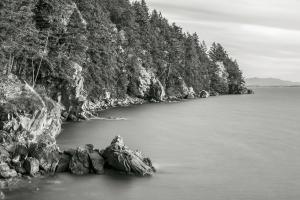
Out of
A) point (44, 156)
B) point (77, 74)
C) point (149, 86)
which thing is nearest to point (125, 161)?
point (44, 156)

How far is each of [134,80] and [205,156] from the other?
79.4 meters

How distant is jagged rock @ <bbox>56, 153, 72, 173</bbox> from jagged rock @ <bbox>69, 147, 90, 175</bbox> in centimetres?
62

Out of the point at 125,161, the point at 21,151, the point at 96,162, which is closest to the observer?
the point at 21,151

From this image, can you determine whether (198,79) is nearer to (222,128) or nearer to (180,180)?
(222,128)

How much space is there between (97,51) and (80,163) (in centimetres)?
6824

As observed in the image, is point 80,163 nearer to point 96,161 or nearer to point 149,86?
point 96,161

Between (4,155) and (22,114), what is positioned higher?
(22,114)

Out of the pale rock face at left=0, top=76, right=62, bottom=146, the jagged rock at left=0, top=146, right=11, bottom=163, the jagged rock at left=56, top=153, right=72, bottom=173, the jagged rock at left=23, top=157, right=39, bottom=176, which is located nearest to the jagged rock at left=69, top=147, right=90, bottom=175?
the jagged rock at left=56, top=153, right=72, bottom=173

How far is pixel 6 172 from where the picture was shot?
44812mm

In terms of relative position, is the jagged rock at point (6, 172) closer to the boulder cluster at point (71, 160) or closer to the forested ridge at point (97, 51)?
the boulder cluster at point (71, 160)

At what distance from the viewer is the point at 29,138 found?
53.4 metres

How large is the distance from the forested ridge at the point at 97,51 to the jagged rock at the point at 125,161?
2068cm

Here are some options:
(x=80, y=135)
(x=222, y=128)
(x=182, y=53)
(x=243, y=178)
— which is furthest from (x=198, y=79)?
(x=243, y=178)

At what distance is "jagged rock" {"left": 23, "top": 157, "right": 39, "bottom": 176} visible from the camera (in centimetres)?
4672
